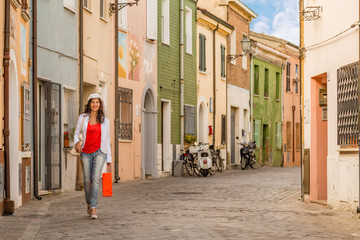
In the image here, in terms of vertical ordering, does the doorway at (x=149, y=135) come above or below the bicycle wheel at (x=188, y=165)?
above

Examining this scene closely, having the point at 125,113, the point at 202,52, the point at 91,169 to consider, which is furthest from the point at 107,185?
the point at 202,52

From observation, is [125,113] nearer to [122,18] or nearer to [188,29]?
[122,18]

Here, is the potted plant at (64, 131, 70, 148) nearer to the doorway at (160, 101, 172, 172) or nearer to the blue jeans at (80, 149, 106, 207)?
the blue jeans at (80, 149, 106, 207)

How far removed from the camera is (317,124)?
1619 cm

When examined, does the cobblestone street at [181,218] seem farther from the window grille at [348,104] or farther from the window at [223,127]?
the window at [223,127]

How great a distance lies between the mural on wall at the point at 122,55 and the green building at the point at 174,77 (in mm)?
3422

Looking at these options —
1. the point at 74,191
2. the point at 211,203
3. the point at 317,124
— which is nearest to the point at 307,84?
the point at 317,124

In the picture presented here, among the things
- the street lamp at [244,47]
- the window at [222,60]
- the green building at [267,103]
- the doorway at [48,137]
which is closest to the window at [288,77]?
the green building at [267,103]

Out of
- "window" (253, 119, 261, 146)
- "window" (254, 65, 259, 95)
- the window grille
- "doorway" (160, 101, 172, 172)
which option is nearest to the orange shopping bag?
the window grille

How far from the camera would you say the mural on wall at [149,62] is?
87.4ft

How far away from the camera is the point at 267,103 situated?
44.4 meters

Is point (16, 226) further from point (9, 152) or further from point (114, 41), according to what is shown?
point (114, 41)

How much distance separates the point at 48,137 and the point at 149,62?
965cm

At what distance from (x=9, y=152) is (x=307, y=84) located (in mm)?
6199
